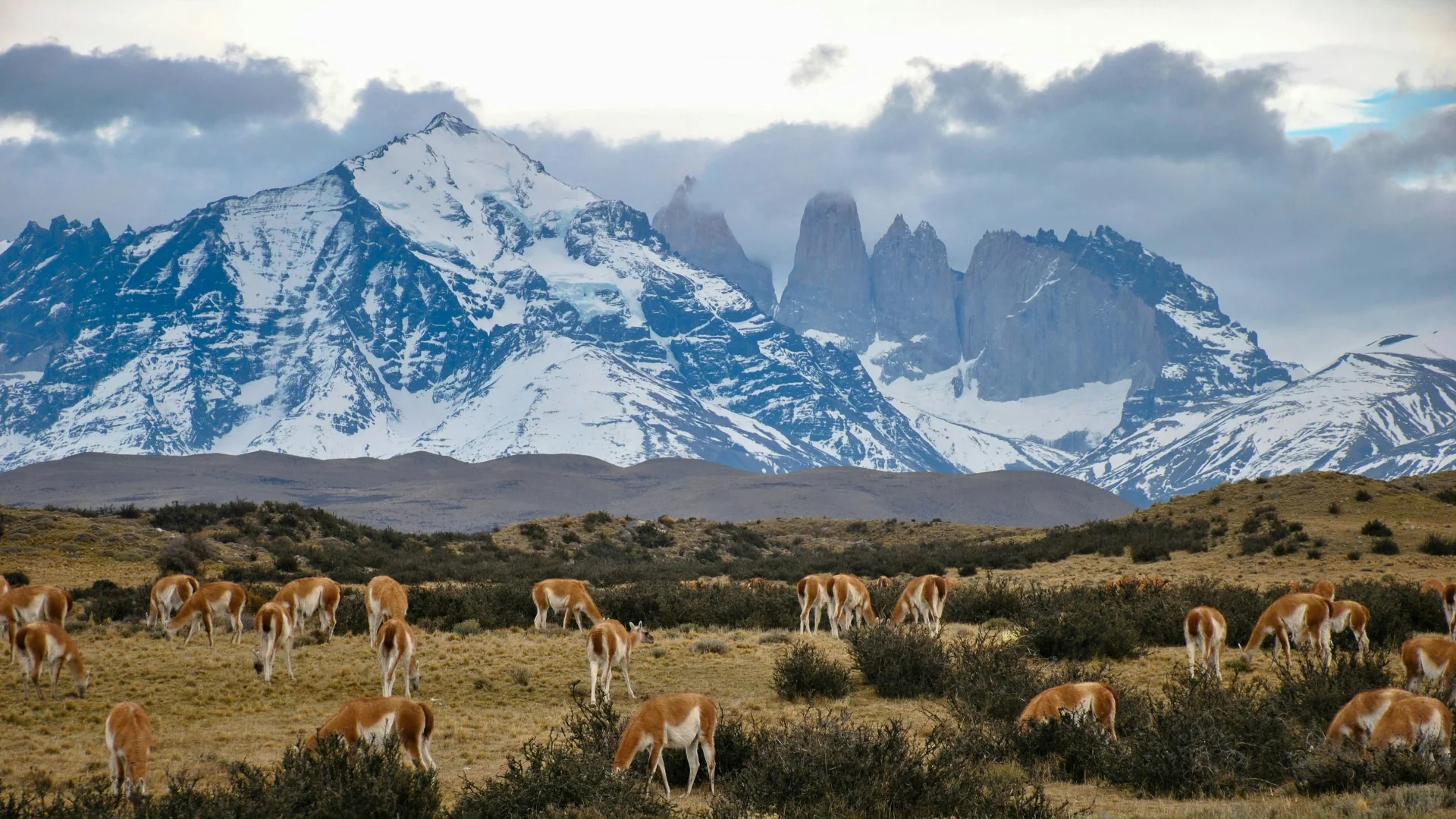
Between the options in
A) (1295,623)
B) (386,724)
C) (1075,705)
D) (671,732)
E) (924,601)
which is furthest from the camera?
(924,601)

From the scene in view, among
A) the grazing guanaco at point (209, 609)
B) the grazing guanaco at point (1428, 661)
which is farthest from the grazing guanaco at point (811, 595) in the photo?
the grazing guanaco at point (1428, 661)

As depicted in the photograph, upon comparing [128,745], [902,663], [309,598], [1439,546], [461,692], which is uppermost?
[309,598]

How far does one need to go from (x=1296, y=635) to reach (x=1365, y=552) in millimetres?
20032

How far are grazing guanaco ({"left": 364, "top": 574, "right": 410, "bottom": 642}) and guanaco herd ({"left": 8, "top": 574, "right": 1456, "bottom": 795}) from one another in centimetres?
3

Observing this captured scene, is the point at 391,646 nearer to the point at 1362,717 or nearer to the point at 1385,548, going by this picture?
the point at 1362,717

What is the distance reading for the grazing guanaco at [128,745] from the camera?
465 inches

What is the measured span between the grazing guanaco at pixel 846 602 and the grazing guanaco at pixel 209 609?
36.8 feet

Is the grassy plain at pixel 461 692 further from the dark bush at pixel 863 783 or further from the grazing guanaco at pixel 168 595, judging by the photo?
the dark bush at pixel 863 783

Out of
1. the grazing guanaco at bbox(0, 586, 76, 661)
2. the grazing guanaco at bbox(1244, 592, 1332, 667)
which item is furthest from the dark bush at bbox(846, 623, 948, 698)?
the grazing guanaco at bbox(0, 586, 76, 661)

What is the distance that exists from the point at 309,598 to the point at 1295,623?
54.1ft

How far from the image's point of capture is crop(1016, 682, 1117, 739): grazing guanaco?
42.4 feet

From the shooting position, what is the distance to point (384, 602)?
21.1 metres

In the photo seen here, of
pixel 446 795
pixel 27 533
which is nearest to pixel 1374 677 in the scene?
pixel 446 795

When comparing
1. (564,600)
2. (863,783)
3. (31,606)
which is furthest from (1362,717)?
→ (31,606)
